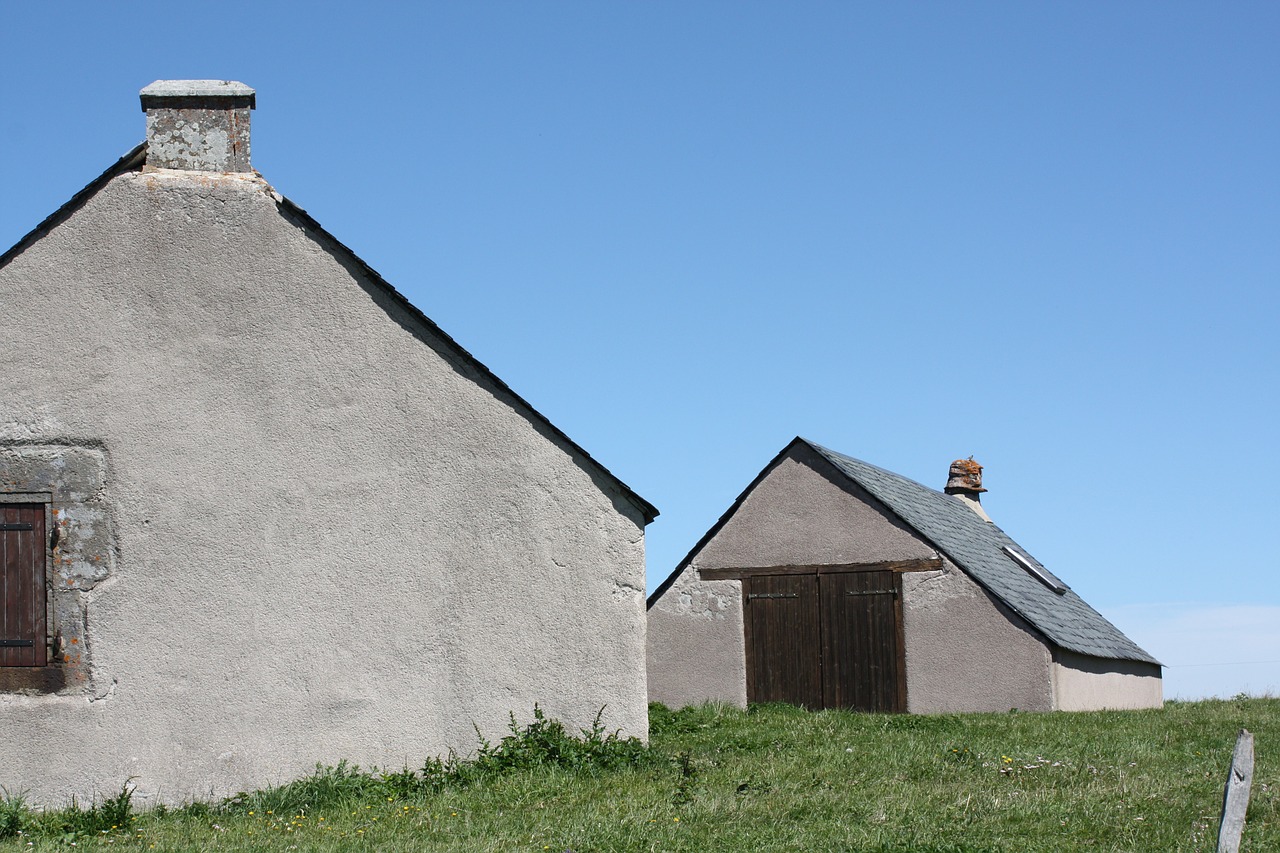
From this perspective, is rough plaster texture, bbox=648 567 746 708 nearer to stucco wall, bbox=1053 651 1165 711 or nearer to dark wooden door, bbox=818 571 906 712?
dark wooden door, bbox=818 571 906 712

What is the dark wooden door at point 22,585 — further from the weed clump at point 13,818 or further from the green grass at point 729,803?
the green grass at point 729,803

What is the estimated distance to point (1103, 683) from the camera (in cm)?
2127

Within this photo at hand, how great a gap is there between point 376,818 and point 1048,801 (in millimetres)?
4612

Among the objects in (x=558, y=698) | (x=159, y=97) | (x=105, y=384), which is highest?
(x=159, y=97)

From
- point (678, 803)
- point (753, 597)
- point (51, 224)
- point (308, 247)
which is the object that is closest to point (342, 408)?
point (308, 247)

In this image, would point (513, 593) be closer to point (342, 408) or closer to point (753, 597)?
point (342, 408)

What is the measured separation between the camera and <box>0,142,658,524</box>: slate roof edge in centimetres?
1044

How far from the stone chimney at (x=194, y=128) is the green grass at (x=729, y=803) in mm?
5168

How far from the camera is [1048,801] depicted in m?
8.76

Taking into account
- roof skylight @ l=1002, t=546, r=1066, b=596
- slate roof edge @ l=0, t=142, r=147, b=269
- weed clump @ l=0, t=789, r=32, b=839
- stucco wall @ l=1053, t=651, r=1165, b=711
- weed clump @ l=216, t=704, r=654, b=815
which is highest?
slate roof edge @ l=0, t=142, r=147, b=269

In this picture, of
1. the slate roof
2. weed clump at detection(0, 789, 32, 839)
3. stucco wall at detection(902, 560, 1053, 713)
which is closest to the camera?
weed clump at detection(0, 789, 32, 839)

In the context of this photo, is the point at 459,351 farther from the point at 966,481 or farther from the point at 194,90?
the point at 966,481

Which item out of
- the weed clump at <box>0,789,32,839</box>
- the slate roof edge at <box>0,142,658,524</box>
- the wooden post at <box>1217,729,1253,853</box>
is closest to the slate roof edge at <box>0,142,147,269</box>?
the slate roof edge at <box>0,142,658,524</box>

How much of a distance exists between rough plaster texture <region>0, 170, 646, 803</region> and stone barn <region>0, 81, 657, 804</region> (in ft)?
0.06
